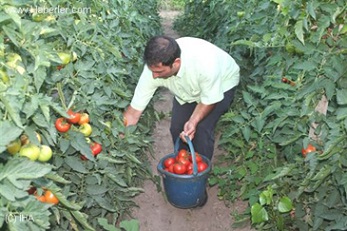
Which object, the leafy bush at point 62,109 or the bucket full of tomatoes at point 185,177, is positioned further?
the bucket full of tomatoes at point 185,177

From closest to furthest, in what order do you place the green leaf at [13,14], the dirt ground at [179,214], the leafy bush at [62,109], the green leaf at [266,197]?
1. the leafy bush at [62,109]
2. the green leaf at [13,14]
3. the green leaf at [266,197]
4. the dirt ground at [179,214]

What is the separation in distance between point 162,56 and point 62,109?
3.59ft

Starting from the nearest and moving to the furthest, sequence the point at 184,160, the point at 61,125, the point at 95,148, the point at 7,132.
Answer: the point at 7,132, the point at 61,125, the point at 95,148, the point at 184,160

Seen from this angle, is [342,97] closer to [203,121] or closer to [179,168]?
[179,168]

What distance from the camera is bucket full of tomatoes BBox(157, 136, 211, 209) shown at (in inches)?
108

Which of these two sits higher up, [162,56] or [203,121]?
[162,56]

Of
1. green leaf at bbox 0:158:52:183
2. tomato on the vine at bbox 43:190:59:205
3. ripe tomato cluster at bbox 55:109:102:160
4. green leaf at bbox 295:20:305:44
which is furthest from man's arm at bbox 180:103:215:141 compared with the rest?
green leaf at bbox 0:158:52:183

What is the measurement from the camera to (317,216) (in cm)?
225

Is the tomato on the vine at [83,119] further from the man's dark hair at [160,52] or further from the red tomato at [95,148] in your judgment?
the man's dark hair at [160,52]

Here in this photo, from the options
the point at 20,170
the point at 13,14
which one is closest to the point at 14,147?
the point at 20,170

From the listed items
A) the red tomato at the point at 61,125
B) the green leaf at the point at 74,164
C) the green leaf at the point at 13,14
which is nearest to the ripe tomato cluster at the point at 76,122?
the red tomato at the point at 61,125

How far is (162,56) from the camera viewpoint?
8.43 feet

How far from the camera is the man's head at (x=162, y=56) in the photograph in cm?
257

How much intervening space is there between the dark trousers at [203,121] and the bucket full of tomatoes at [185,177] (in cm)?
27
